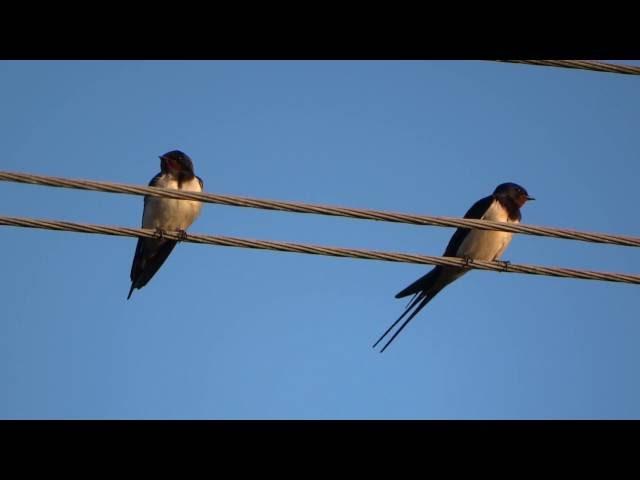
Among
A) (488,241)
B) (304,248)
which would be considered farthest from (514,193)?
(304,248)

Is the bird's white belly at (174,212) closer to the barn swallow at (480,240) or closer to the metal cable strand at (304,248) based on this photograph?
the barn swallow at (480,240)

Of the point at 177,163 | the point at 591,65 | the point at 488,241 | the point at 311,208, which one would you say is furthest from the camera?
the point at 177,163

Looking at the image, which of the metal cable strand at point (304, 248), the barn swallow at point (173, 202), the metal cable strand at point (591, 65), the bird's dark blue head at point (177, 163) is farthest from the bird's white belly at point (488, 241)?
the metal cable strand at point (304, 248)

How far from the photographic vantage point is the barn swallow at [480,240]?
298 inches

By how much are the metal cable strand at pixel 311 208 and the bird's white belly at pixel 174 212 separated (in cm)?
406

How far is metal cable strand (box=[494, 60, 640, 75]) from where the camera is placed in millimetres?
4168

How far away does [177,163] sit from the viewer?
813 centimetres

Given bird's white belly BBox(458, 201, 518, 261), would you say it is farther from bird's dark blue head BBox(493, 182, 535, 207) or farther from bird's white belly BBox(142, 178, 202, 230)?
bird's white belly BBox(142, 178, 202, 230)

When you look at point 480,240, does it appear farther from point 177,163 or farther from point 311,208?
point 311,208

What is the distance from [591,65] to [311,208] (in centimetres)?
136

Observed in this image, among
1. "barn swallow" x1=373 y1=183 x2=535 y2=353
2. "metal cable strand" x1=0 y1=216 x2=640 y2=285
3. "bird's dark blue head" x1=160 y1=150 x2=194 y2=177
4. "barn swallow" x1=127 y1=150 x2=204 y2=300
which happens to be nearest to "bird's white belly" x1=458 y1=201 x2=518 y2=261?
"barn swallow" x1=373 y1=183 x2=535 y2=353
